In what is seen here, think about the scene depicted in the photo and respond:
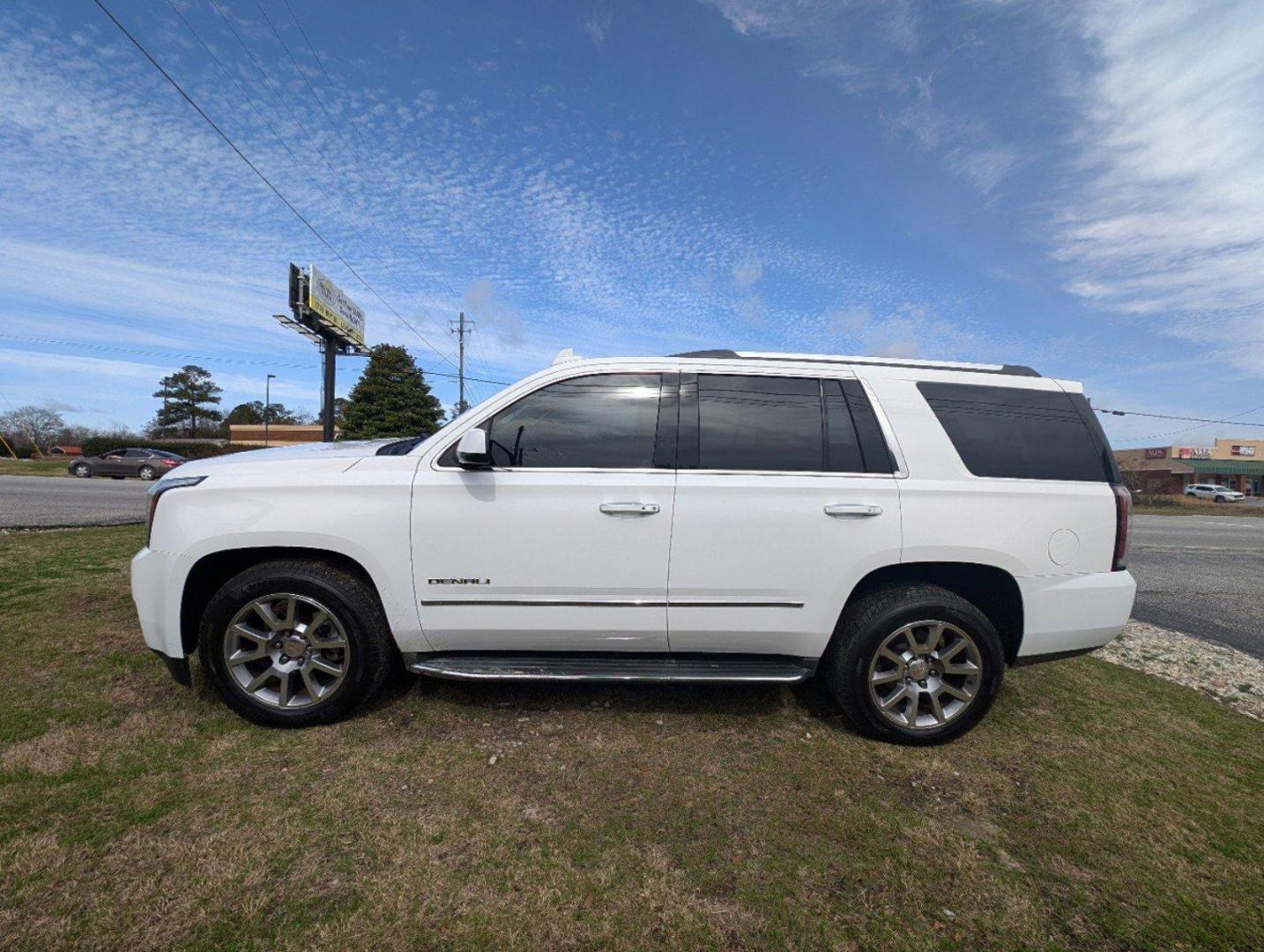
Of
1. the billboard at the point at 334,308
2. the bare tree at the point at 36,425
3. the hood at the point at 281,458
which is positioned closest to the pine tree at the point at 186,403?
the bare tree at the point at 36,425

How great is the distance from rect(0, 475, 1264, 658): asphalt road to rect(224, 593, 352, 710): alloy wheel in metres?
6.87

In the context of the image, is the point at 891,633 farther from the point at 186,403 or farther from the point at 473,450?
the point at 186,403

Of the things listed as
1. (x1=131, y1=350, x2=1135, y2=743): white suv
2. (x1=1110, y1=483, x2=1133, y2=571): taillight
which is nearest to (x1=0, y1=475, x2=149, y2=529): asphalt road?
(x1=131, y1=350, x2=1135, y2=743): white suv

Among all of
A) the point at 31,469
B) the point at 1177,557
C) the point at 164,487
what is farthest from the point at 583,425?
the point at 31,469

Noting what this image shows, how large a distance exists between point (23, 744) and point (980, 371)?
200 inches

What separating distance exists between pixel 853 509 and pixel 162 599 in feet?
11.3

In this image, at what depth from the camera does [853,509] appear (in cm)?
290

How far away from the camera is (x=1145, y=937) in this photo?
1.86 m

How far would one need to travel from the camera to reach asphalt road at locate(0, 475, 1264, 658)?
5.83 m

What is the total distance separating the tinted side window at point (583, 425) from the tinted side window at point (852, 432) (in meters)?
0.95

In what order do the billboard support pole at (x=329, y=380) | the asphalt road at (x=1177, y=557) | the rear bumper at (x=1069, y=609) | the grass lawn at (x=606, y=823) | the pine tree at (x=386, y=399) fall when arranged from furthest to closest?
the pine tree at (x=386, y=399) → the billboard support pole at (x=329, y=380) → the asphalt road at (x=1177, y=557) → the rear bumper at (x=1069, y=609) → the grass lawn at (x=606, y=823)

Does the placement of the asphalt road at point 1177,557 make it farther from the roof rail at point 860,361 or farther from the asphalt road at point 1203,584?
the roof rail at point 860,361

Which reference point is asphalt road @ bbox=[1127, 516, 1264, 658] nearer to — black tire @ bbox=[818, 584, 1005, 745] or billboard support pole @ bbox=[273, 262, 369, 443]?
black tire @ bbox=[818, 584, 1005, 745]

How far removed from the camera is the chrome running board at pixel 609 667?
282 cm
